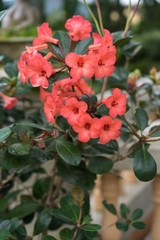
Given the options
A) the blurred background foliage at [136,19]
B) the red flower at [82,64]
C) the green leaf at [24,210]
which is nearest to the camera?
the red flower at [82,64]

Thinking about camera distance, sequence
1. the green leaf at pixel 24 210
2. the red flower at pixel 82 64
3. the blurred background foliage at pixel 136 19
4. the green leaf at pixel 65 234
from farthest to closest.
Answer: the blurred background foliage at pixel 136 19
the green leaf at pixel 24 210
the green leaf at pixel 65 234
the red flower at pixel 82 64

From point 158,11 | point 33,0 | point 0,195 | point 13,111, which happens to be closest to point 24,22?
point 13,111

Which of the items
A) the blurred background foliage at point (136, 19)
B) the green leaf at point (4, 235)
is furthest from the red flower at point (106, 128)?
the blurred background foliage at point (136, 19)

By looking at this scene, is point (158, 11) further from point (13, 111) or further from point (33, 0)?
point (13, 111)

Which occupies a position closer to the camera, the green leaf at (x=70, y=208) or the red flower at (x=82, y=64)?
the red flower at (x=82, y=64)

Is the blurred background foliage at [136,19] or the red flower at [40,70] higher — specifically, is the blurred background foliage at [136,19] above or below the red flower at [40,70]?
below

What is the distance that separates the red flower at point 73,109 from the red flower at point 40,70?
49mm

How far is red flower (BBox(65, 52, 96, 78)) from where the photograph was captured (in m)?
0.46

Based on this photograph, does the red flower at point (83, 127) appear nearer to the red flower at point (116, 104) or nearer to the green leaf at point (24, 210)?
the red flower at point (116, 104)

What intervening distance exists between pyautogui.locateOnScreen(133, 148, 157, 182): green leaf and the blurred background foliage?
19.1ft

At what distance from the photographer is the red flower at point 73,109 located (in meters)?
0.49

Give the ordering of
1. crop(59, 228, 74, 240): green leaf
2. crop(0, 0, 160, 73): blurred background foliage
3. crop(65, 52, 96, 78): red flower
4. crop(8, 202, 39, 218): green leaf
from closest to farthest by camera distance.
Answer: crop(65, 52, 96, 78): red flower, crop(59, 228, 74, 240): green leaf, crop(8, 202, 39, 218): green leaf, crop(0, 0, 160, 73): blurred background foliage

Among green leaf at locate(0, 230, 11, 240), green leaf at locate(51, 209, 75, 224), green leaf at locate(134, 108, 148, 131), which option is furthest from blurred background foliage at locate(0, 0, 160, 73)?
green leaf at locate(0, 230, 11, 240)

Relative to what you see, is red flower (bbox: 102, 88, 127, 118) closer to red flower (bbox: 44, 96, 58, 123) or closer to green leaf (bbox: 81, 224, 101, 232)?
red flower (bbox: 44, 96, 58, 123)
